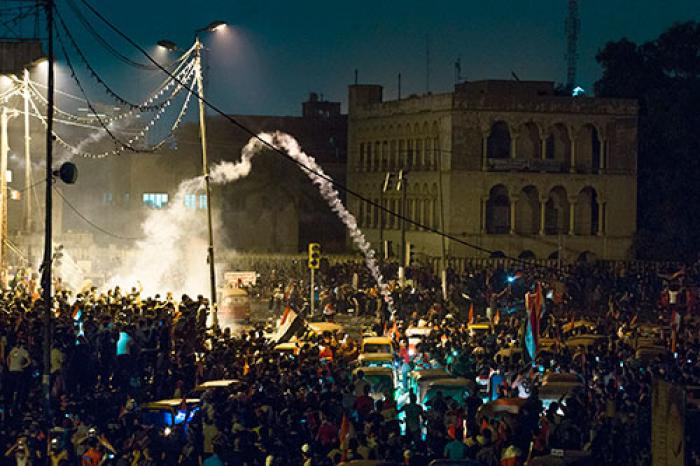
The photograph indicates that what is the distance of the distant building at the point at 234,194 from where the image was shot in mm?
71375

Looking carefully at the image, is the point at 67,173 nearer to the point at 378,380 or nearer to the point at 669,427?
the point at 378,380

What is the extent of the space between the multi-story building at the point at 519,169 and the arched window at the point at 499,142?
0.16ft

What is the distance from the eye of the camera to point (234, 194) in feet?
236

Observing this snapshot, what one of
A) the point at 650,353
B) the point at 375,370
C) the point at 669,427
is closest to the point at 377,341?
the point at 375,370

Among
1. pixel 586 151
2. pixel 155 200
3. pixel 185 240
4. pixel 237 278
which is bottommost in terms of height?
pixel 237 278

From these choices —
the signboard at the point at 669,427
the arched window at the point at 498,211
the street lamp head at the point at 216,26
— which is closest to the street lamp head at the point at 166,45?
the street lamp head at the point at 216,26

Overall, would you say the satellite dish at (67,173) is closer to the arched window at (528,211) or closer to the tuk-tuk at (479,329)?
the tuk-tuk at (479,329)

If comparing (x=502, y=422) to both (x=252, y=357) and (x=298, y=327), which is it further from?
(x=298, y=327)

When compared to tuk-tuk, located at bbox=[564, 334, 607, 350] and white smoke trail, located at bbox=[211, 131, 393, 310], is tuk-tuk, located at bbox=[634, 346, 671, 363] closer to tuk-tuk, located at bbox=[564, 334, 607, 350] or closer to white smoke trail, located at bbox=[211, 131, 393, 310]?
tuk-tuk, located at bbox=[564, 334, 607, 350]

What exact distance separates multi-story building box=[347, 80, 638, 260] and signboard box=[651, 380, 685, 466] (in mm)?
46416

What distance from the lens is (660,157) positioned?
66875 mm

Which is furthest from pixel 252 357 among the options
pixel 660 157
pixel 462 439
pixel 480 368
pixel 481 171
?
pixel 660 157

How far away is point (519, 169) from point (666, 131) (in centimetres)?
763

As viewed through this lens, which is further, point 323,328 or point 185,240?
point 185,240
